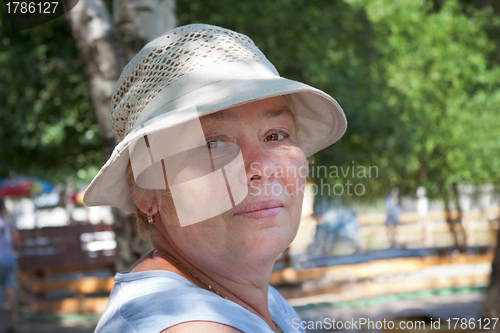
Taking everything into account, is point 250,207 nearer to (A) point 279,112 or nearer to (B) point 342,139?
(A) point 279,112

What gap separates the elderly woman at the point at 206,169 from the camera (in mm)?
1287

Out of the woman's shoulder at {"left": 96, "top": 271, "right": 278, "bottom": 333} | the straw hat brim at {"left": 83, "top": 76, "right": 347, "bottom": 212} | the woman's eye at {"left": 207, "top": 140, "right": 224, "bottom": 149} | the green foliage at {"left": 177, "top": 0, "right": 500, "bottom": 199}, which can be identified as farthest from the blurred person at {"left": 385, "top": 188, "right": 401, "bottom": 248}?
the woman's shoulder at {"left": 96, "top": 271, "right": 278, "bottom": 333}

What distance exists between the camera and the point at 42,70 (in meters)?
6.17

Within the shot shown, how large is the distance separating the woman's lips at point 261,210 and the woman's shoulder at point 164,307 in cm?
23

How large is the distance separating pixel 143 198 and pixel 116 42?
57.4 inches

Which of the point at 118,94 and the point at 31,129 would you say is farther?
the point at 31,129

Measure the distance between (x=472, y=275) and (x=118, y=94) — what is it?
1031 centimetres

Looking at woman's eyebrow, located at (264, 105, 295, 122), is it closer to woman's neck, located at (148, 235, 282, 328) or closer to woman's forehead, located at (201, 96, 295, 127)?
woman's forehead, located at (201, 96, 295, 127)

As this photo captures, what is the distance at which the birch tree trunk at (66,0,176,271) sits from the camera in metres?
2.64

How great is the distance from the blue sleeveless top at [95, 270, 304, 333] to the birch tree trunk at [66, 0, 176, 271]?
1.43 meters

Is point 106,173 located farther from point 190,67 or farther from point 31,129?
point 31,129

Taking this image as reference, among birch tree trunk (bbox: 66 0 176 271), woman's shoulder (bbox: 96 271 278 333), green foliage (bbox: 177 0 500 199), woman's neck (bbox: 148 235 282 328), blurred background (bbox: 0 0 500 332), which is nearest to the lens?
woman's shoulder (bbox: 96 271 278 333)

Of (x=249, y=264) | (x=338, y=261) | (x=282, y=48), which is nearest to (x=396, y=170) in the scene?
(x=338, y=261)

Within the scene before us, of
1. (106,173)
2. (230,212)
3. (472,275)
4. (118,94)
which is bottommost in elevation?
(472,275)
